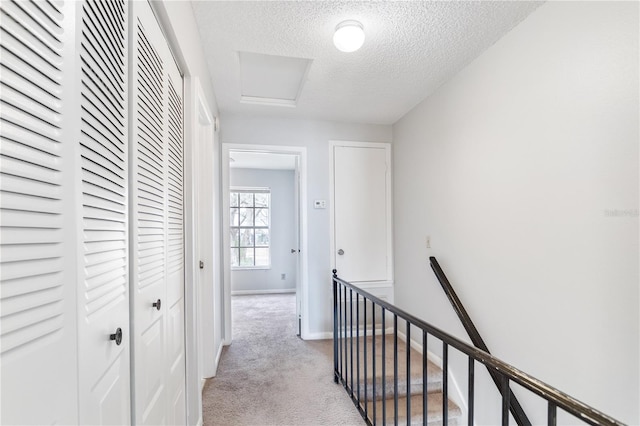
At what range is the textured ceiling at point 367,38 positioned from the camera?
5.59 ft

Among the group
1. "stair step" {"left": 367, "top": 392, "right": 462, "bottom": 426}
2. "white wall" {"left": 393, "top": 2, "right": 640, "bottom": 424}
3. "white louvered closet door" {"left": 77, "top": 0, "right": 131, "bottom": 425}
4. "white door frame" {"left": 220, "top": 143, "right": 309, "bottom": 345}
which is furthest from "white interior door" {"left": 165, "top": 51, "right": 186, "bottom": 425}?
"white wall" {"left": 393, "top": 2, "right": 640, "bottom": 424}

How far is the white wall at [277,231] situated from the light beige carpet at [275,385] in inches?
88.8

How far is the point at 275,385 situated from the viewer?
244 centimetres

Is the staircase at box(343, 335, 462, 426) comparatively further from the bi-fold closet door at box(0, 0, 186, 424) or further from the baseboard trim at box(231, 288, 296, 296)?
the baseboard trim at box(231, 288, 296, 296)

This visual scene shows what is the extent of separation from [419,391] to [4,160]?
109 inches

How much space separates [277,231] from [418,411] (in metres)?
4.26

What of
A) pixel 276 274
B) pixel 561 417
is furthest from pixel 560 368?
pixel 276 274

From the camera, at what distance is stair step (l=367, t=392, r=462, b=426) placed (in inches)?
84.4

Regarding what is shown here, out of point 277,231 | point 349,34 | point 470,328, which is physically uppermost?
point 349,34

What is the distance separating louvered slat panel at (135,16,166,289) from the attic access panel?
1208 mm

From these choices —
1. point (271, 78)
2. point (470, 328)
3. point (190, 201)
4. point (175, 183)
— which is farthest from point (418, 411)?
point (271, 78)

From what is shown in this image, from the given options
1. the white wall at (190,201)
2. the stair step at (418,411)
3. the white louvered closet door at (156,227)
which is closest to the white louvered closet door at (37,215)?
the white louvered closet door at (156,227)

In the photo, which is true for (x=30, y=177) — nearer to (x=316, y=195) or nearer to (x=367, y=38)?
(x=367, y=38)

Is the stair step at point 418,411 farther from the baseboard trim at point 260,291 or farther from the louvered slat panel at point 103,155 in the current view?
the baseboard trim at point 260,291
